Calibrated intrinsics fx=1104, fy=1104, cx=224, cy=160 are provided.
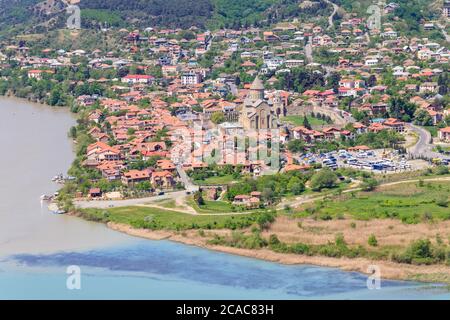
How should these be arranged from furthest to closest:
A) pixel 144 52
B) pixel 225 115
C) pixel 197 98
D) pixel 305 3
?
1. pixel 305 3
2. pixel 144 52
3. pixel 197 98
4. pixel 225 115

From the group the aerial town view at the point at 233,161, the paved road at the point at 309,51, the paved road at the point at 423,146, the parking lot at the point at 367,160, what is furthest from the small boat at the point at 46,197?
the paved road at the point at 309,51

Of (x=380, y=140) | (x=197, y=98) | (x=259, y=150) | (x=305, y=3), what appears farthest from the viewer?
(x=305, y=3)

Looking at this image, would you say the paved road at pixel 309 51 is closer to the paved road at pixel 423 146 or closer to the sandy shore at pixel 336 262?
the paved road at pixel 423 146

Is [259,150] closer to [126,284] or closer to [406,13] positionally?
[126,284]

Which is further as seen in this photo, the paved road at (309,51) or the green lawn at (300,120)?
the paved road at (309,51)

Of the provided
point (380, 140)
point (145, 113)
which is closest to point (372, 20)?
point (145, 113)

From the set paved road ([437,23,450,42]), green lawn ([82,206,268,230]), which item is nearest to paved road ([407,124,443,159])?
green lawn ([82,206,268,230])

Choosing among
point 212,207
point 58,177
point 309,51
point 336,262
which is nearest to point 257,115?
point 58,177

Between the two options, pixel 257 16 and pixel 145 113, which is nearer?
pixel 145 113
